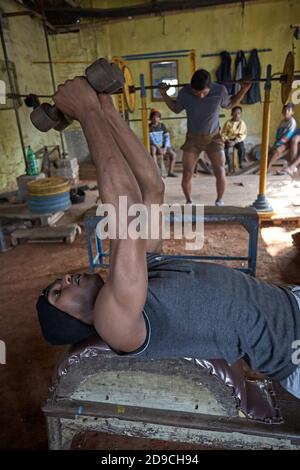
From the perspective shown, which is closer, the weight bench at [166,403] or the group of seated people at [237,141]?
the weight bench at [166,403]

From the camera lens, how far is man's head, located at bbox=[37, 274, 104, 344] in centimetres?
119

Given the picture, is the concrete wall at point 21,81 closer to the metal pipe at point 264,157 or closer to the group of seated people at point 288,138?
the metal pipe at point 264,157

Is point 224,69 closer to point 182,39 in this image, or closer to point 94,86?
point 182,39

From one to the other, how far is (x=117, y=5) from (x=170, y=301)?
8.86m

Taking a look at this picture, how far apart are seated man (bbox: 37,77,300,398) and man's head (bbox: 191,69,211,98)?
2699 millimetres

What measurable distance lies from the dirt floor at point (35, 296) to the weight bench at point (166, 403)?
55cm

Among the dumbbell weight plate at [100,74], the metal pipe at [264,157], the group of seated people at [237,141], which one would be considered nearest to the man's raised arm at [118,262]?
the dumbbell weight plate at [100,74]

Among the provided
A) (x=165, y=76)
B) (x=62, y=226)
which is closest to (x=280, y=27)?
(x=165, y=76)

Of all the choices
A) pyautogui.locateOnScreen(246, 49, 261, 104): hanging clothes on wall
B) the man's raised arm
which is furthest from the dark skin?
pyautogui.locateOnScreen(246, 49, 261, 104): hanging clothes on wall

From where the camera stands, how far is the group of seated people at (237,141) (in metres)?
6.06

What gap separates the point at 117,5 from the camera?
7879mm

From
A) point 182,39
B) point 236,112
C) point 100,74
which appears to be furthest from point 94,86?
point 182,39

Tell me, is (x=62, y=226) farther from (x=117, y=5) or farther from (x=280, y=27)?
(x=280, y=27)

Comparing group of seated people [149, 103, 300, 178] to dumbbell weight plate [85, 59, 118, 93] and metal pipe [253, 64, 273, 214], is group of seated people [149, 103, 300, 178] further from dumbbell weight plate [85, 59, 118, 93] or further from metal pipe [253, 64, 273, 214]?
dumbbell weight plate [85, 59, 118, 93]
